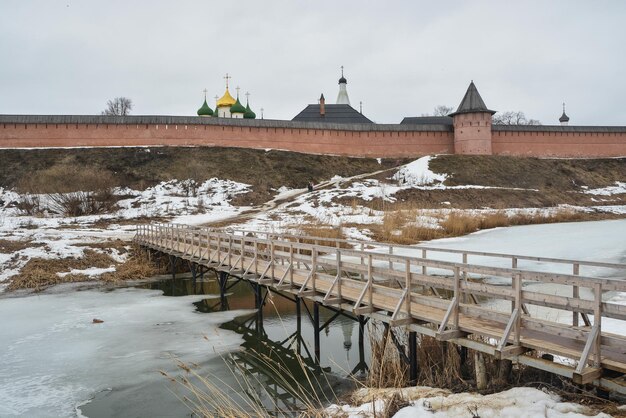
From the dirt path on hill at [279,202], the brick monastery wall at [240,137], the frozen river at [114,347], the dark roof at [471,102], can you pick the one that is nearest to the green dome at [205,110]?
the brick monastery wall at [240,137]

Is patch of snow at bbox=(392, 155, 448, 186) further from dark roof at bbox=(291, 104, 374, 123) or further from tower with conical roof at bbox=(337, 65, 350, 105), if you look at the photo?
tower with conical roof at bbox=(337, 65, 350, 105)

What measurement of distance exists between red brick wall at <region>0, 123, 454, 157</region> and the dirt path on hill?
14.8ft

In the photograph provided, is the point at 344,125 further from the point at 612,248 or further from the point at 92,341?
the point at 92,341

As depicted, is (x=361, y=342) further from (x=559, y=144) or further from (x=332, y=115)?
(x=332, y=115)

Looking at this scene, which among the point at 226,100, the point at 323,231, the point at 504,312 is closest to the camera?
the point at 504,312

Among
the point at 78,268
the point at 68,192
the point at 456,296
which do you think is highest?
the point at 68,192

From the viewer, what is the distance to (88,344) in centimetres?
922

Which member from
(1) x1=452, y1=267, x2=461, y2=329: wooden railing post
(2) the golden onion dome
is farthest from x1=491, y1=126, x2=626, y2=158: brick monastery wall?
(1) x1=452, y1=267, x2=461, y2=329: wooden railing post

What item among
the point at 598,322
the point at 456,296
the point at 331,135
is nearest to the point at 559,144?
the point at 331,135

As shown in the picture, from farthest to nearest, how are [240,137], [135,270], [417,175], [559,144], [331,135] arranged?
[559,144]
[331,135]
[240,137]
[417,175]
[135,270]

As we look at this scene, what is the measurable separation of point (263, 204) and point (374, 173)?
10.5 m

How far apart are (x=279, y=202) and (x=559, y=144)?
2713 cm

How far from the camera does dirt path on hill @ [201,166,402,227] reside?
2539cm

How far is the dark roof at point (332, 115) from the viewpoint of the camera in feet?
168
